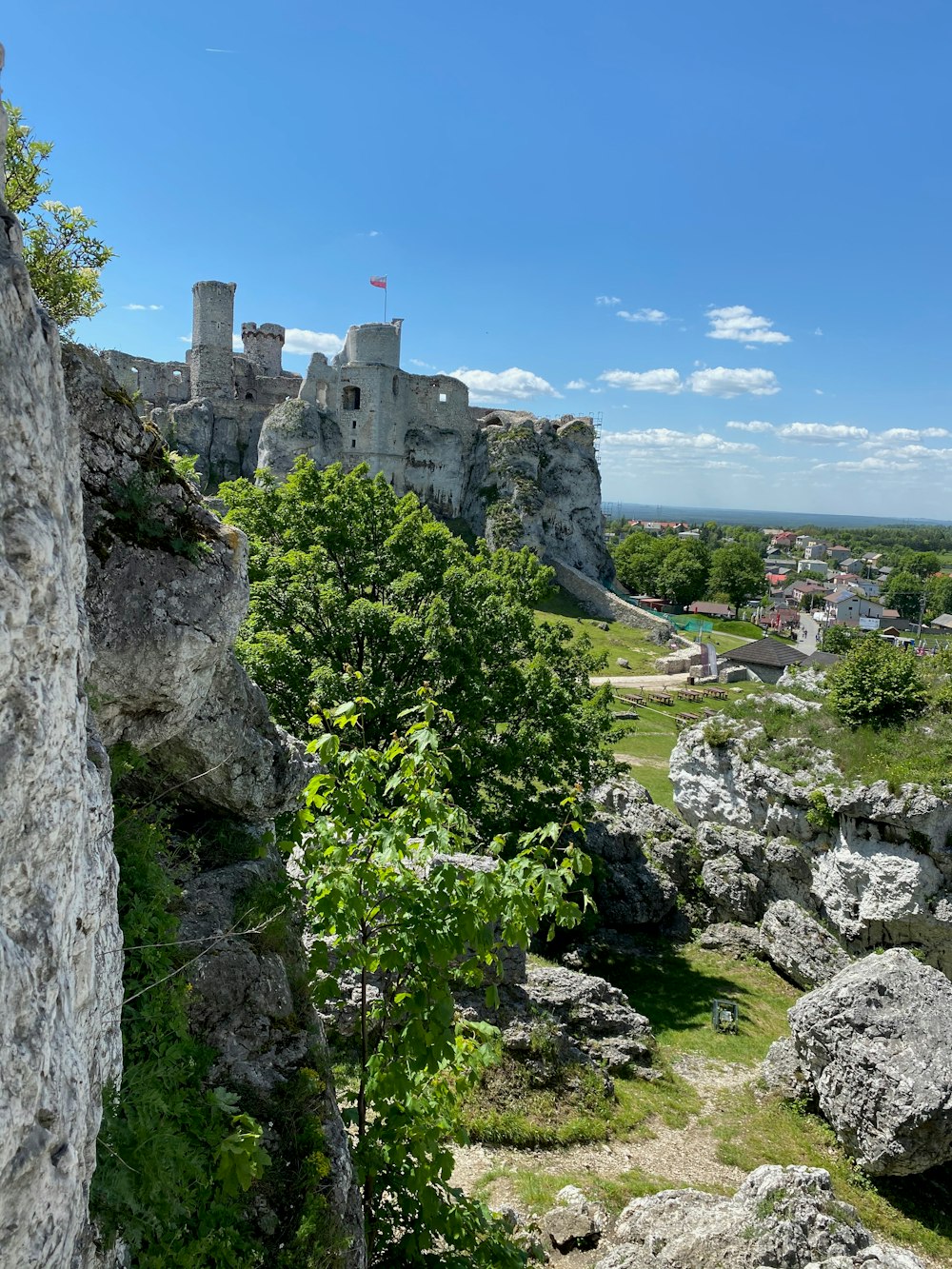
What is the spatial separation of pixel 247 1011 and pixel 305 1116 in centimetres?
87

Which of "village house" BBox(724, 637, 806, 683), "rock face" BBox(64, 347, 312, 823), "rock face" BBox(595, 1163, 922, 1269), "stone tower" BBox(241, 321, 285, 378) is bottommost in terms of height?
"rock face" BBox(595, 1163, 922, 1269)

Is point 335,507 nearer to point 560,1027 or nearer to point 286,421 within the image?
point 560,1027

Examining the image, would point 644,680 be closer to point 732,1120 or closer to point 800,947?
point 800,947

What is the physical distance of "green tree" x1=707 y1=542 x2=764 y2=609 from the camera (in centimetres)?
9494

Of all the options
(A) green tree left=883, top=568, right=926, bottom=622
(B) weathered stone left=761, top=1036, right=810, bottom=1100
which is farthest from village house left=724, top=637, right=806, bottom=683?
(A) green tree left=883, top=568, right=926, bottom=622

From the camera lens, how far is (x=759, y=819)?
64.9 ft

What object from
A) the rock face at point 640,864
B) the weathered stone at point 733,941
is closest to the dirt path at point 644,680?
the rock face at point 640,864

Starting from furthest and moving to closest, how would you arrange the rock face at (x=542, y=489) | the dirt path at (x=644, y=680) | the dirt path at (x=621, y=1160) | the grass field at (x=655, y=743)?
the rock face at (x=542, y=489), the dirt path at (x=644, y=680), the grass field at (x=655, y=743), the dirt path at (x=621, y=1160)

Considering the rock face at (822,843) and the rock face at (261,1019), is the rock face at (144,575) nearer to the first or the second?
the rock face at (261,1019)

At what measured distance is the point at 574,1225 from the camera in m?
8.60

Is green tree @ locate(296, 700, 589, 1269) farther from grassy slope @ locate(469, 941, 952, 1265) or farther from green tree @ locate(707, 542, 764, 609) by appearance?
green tree @ locate(707, 542, 764, 609)

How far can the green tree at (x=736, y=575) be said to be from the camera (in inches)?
3738

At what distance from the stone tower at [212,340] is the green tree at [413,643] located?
127 feet

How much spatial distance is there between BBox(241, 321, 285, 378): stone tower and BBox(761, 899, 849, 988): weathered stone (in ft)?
185
